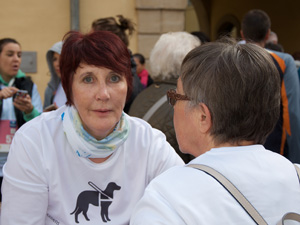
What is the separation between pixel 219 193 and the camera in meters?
1.10

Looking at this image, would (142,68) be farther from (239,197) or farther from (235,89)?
(239,197)

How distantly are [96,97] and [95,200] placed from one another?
479 millimetres

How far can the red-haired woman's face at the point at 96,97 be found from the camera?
2.08 metres

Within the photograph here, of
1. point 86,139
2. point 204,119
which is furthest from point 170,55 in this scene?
point 204,119

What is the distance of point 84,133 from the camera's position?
81.3 inches

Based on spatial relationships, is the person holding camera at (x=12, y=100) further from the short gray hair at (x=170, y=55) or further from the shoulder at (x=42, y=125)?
the shoulder at (x=42, y=125)

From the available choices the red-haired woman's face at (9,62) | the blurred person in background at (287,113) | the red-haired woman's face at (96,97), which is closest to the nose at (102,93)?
the red-haired woman's face at (96,97)

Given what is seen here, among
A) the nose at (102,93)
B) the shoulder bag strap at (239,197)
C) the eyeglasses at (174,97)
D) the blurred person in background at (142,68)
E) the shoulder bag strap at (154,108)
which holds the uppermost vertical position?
the eyeglasses at (174,97)

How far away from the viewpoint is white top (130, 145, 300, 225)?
109 centimetres

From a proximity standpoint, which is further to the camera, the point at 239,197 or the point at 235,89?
the point at 235,89

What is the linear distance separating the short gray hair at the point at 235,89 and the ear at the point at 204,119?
12 millimetres

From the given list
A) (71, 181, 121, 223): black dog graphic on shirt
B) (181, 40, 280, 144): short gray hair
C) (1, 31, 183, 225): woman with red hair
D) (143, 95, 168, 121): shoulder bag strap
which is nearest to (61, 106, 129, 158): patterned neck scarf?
(1, 31, 183, 225): woman with red hair

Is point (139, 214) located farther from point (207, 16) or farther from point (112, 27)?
point (207, 16)

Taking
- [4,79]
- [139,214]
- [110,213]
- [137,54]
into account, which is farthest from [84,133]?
[137,54]
